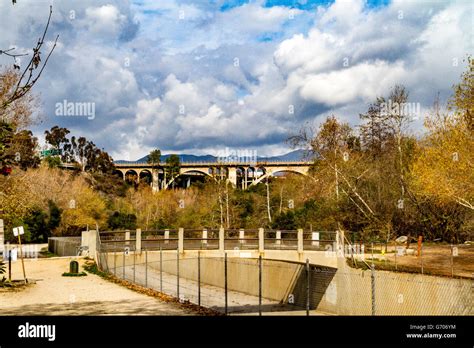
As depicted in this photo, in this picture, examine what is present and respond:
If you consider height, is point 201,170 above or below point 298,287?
above

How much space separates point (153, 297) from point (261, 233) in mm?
18322

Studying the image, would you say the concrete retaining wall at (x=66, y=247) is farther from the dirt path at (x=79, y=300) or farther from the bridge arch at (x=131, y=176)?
the bridge arch at (x=131, y=176)

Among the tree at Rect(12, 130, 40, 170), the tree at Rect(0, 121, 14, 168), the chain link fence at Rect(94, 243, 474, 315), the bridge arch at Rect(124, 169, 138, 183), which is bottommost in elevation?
the chain link fence at Rect(94, 243, 474, 315)

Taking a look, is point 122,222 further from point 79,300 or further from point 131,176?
point 131,176

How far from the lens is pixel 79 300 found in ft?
61.0

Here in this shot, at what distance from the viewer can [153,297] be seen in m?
19.7

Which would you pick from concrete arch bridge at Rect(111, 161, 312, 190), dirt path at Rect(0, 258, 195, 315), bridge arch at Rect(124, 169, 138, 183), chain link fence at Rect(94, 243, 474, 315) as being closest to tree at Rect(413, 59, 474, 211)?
chain link fence at Rect(94, 243, 474, 315)

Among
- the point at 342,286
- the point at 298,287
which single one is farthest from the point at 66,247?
the point at 342,286

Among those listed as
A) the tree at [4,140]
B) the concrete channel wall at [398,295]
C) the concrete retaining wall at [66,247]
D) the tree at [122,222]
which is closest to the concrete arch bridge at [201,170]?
the tree at [122,222]

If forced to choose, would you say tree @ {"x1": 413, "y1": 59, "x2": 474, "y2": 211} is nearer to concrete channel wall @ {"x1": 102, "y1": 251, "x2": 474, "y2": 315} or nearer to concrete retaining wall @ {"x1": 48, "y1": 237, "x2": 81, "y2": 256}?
concrete channel wall @ {"x1": 102, "y1": 251, "x2": 474, "y2": 315}

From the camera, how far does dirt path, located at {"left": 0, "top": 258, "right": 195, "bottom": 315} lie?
15750 millimetres
